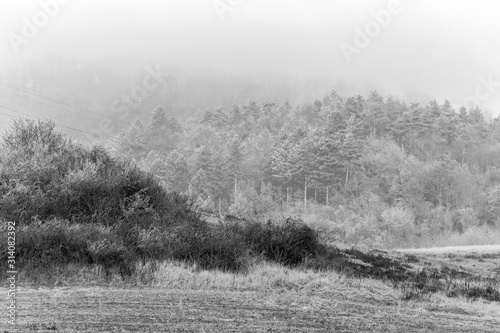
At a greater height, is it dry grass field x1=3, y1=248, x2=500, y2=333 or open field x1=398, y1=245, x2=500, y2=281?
dry grass field x1=3, y1=248, x2=500, y2=333

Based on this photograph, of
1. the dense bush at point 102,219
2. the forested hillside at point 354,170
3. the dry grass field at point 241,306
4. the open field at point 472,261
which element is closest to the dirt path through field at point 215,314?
the dry grass field at point 241,306

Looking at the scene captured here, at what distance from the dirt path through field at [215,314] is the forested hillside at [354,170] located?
4713cm

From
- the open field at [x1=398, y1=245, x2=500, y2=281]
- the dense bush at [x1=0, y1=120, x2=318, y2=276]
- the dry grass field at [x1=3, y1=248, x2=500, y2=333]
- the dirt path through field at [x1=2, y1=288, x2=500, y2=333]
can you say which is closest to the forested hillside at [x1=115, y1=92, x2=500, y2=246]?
the open field at [x1=398, y1=245, x2=500, y2=281]

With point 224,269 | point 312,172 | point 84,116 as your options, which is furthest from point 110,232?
point 84,116

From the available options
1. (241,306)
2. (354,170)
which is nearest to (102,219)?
(241,306)

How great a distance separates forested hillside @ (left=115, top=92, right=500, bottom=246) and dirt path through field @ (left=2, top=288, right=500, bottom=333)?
155 ft

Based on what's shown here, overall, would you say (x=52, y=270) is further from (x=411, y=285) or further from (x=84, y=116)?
(x=84, y=116)

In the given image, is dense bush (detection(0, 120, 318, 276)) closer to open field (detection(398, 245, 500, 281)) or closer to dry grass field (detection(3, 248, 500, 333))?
dry grass field (detection(3, 248, 500, 333))

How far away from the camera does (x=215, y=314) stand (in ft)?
22.6

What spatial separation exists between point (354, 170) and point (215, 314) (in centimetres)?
7922

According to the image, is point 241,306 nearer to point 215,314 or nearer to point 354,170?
point 215,314

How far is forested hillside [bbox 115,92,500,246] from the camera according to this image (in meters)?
68.0

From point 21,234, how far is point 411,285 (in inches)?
392

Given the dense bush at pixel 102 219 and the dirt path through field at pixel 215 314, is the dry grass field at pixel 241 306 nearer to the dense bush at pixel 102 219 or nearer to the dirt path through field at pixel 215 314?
the dirt path through field at pixel 215 314
